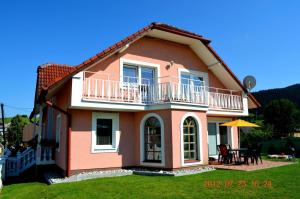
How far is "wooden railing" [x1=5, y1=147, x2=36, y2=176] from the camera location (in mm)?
13414

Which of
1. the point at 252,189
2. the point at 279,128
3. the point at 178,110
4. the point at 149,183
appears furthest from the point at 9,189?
the point at 279,128

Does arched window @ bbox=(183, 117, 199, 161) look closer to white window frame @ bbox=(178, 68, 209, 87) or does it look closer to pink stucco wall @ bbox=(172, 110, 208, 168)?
pink stucco wall @ bbox=(172, 110, 208, 168)

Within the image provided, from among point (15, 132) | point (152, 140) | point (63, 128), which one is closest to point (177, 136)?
point (152, 140)

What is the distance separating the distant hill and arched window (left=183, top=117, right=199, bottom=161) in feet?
252

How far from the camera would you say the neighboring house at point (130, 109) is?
1141 cm

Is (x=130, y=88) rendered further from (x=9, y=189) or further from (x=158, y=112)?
(x=9, y=189)

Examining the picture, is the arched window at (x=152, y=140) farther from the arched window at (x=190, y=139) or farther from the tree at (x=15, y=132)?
the tree at (x=15, y=132)

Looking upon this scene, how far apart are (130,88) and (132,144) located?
281 centimetres

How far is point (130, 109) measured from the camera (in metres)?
12.2

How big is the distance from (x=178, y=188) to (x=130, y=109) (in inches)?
191

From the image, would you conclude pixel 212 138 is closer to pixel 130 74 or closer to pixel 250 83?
pixel 250 83

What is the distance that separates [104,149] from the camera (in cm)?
1209

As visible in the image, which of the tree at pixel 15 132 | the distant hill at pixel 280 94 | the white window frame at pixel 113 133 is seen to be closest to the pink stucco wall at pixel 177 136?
the white window frame at pixel 113 133

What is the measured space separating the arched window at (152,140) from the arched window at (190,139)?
128 centimetres
